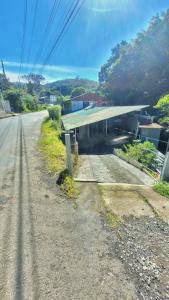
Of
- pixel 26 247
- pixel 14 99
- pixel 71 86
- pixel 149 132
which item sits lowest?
pixel 149 132

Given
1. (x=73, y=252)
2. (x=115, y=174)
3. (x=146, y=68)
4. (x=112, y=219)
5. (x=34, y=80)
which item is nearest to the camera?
(x=73, y=252)

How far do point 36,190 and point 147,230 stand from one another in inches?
118

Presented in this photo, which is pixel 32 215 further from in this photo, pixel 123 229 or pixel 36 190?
pixel 123 229

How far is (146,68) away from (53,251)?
30.2m

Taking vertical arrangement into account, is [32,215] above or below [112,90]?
below

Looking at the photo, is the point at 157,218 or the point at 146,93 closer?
the point at 157,218

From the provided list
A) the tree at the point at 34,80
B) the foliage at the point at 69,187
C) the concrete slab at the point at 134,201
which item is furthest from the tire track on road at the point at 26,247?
the tree at the point at 34,80

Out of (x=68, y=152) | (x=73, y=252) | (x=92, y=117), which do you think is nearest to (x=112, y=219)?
(x=73, y=252)

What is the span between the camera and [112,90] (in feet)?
114

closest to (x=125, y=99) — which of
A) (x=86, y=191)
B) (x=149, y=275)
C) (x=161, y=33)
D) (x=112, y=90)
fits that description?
(x=112, y=90)

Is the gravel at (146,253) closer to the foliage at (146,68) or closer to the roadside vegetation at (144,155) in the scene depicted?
the roadside vegetation at (144,155)

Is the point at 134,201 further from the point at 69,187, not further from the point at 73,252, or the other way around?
the point at 73,252

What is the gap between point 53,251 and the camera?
9.34 feet

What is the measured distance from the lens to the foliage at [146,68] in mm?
24281
